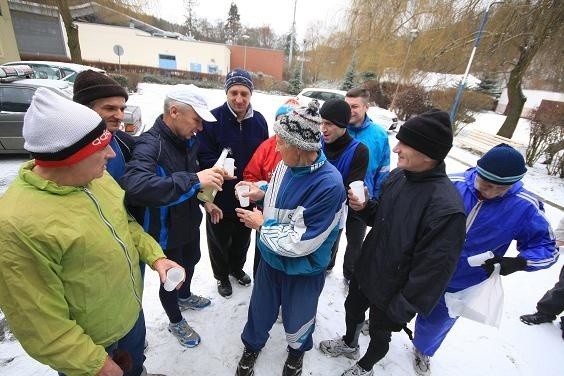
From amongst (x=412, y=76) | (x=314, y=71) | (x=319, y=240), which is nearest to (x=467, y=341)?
(x=319, y=240)

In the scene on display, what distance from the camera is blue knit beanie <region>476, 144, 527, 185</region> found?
5.67ft

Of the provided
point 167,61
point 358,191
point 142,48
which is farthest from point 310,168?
point 142,48

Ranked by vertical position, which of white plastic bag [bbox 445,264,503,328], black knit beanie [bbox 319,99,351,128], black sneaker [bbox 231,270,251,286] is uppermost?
black knit beanie [bbox 319,99,351,128]

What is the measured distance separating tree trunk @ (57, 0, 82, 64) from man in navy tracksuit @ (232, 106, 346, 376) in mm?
15541

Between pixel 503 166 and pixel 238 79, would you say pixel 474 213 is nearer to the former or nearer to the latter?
pixel 503 166

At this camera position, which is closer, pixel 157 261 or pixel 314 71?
pixel 157 261

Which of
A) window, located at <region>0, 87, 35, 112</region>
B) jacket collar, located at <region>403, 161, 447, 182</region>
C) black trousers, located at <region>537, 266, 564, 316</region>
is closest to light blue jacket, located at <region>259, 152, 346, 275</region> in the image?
jacket collar, located at <region>403, 161, 447, 182</region>

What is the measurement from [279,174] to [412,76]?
16.4m

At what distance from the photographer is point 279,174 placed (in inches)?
75.9

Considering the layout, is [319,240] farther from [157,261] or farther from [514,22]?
[514,22]

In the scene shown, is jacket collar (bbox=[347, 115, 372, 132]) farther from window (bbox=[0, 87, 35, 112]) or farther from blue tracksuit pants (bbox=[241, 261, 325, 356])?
window (bbox=[0, 87, 35, 112])

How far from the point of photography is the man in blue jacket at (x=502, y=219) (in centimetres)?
177

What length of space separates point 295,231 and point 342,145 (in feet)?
3.79

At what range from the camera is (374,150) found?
300 cm
